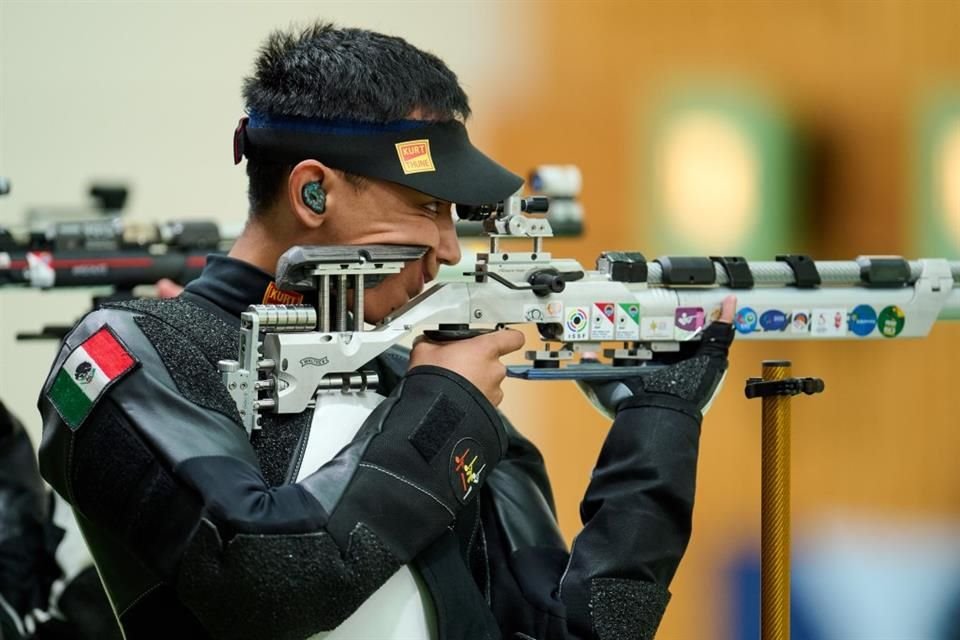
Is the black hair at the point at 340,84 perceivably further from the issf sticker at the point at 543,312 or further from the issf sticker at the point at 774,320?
the issf sticker at the point at 774,320

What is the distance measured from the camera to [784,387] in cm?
167

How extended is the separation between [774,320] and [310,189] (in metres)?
0.63

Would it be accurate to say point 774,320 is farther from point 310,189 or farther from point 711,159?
point 711,159

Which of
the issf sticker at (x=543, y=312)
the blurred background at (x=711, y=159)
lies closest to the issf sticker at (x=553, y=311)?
the issf sticker at (x=543, y=312)

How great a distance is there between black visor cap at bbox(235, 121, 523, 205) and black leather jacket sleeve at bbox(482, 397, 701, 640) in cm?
32

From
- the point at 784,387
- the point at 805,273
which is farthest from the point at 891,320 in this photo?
the point at 784,387

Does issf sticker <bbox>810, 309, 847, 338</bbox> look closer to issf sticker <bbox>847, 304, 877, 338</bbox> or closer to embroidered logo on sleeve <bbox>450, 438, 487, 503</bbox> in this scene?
issf sticker <bbox>847, 304, 877, 338</bbox>

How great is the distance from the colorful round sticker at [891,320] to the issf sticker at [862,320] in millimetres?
11

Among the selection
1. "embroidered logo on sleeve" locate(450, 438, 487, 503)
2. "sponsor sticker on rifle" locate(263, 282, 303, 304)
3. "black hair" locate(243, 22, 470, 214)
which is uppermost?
"black hair" locate(243, 22, 470, 214)

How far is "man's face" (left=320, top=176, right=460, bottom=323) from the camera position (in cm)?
153

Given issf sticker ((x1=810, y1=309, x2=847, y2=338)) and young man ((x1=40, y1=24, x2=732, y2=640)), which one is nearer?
young man ((x1=40, y1=24, x2=732, y2=640))

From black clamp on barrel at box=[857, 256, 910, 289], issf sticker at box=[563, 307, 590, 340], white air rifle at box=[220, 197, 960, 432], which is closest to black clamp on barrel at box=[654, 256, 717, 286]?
white air rifle at box=[220, 197, 960, 432]

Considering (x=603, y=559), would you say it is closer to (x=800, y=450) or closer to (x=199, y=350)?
(x=199, y=350)

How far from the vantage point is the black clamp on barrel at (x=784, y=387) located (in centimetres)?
167
